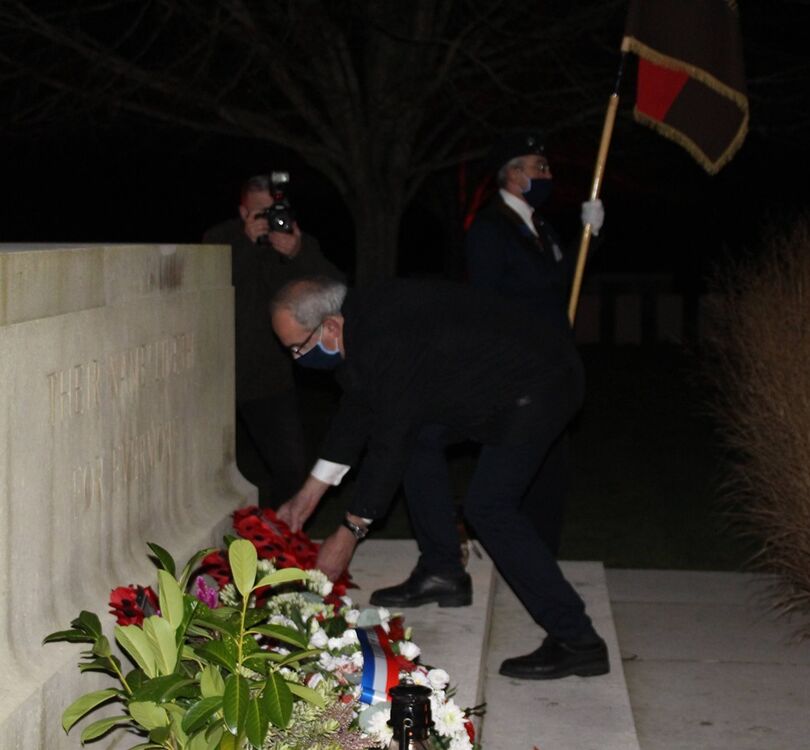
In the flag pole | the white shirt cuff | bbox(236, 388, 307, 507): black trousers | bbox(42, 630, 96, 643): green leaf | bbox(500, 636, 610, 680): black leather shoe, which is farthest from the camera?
the flag pole

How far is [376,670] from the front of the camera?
13.1 ft

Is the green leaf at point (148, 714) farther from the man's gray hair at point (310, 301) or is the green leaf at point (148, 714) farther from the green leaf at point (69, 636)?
the man's gray hair at point (310, 301)

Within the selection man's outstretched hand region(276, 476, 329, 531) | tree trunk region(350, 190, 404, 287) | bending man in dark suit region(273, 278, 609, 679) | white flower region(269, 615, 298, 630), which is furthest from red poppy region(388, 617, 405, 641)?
tree trunk region(350, 190, 404, 287)

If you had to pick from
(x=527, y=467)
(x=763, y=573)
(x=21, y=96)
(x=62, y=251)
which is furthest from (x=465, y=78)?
(x=62, y=251)

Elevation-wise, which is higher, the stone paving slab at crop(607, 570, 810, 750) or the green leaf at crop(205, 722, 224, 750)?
the green leaf at crop(205, 722, 224, 750)

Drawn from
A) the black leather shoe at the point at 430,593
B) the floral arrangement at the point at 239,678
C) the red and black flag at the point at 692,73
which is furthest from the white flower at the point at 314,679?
the red and black flag at the point at 692,73

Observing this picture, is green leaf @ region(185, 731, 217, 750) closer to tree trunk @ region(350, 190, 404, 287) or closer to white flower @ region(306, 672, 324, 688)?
white flower @ region(306, 672, 324, 688)

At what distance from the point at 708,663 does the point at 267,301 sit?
261 centimetres

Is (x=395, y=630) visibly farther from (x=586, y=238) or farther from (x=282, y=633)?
(x=586, y=238)

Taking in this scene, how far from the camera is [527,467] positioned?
5555 mm

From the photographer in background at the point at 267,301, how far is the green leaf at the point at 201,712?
3.80 meters

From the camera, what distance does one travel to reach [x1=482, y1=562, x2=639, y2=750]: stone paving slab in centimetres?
518

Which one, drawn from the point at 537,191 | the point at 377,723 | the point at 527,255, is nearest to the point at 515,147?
the point at 537,191

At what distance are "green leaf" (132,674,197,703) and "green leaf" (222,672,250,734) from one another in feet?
0.51
